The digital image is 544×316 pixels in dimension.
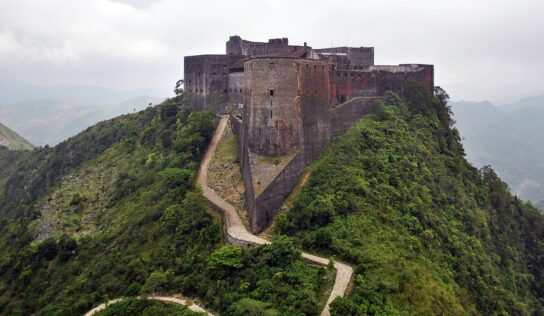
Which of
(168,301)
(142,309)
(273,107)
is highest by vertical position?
(273,107)

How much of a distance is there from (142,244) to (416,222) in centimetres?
2158

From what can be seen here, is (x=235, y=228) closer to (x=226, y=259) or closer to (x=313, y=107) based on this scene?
(x=226, y=259)

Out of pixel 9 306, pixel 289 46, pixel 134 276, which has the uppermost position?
pixel 289 46

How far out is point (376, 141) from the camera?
4641 centimetres

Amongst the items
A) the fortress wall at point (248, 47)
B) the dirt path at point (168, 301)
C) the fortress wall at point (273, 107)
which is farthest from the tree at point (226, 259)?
the fortress wall at point (248, 47)

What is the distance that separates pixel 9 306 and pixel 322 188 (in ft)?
92.7

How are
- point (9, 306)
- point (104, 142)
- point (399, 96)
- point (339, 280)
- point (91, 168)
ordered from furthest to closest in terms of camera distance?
point (104, 142) → point (91, 168) → point (399, 96) → point (9, 306) → point (339, 280)

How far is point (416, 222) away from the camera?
38.8 m

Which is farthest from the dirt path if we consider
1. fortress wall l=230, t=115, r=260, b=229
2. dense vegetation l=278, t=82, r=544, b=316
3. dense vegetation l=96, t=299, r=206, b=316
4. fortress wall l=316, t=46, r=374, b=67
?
fortress wall l=316, t=46, r=374, b=67

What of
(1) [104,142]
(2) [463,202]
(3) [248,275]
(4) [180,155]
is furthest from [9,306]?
(2) [463,202]

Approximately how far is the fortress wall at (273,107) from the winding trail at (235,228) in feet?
17.3

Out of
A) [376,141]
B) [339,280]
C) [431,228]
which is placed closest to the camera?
[339,280]

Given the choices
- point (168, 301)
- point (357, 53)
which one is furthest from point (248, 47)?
point (168, 301)

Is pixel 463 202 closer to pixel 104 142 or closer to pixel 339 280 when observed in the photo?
pixel 339 280
